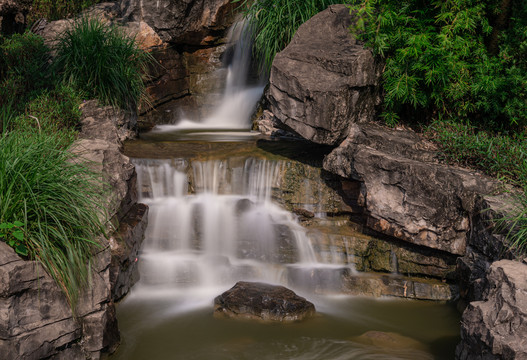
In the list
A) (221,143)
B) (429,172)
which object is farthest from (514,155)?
(221,143)

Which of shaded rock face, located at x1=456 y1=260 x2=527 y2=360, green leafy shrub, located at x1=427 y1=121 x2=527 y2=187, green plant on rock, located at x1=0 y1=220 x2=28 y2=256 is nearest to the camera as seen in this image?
shaded rock face, located at x1=456 y1=260 x2=527 y2=360

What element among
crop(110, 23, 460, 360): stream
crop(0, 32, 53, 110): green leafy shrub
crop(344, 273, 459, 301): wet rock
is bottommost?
crop(344, 273, 459, 301): wet rock

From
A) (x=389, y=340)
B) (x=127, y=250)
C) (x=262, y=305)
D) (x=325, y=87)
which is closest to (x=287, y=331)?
(x=262, y=305)

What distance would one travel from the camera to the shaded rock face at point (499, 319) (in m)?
3.49

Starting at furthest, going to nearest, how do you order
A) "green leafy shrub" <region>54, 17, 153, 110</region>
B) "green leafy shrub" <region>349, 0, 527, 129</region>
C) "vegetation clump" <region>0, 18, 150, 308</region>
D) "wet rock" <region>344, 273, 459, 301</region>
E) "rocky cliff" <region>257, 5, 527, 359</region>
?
"green leafy shrub" <region>54, 17, 153, 110</region> → "green leafy shrub" <region>349, 0, 527, 129</region> → "wet rock" <region>344, 273, 459, 301</region> → "rocky cliff" <region>257, 5, 527, 359</region> → "vegetation clump" <region>0, 18, 150, 308</region>

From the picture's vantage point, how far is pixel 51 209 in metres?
4.03

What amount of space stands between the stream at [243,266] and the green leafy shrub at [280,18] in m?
1.97

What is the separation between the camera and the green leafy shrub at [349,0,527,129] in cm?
682

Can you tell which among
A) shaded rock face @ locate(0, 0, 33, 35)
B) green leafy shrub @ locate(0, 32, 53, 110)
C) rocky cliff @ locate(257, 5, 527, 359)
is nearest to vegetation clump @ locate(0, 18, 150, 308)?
green leafy shrub @ locate(0, 32, 53, 110)

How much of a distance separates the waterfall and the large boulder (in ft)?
12.3

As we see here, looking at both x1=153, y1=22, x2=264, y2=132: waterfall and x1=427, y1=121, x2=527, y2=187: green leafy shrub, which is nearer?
x1=427, y1=121, x2=527, y2=187: green leafy shrub

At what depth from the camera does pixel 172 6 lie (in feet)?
33.6

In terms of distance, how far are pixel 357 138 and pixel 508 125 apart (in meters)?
2.34

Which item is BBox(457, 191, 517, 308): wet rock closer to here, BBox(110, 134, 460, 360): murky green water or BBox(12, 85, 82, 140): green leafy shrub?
BBox(110, 134, 460, 360): murky green water
